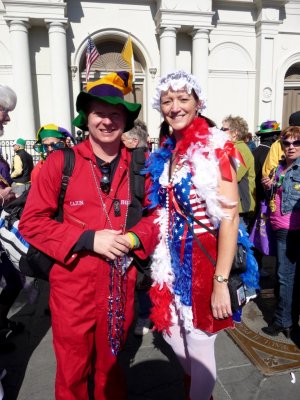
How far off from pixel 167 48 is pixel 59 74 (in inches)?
172

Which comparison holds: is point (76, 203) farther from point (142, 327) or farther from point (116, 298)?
point (142, 327)

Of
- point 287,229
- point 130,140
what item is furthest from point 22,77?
point 287,229

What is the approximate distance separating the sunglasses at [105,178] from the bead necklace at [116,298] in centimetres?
3

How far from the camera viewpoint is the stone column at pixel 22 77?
1174cm

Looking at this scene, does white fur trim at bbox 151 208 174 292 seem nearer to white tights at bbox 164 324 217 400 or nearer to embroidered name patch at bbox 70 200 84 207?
white tights at bbox 164 324 217 400

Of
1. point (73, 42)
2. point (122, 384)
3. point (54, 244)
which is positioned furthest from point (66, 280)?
point (73, 42)

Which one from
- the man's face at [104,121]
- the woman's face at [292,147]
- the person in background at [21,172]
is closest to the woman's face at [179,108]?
the man's face at [104,121]

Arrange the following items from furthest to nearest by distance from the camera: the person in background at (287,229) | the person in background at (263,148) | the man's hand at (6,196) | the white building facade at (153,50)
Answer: the white building facade at (153,50)
the person in background at (263,148)
the person in background at (287,229)
the man's hand at (6,196)

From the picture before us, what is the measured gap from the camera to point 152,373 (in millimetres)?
2633

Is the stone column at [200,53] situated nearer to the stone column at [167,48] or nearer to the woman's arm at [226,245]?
the stone column at [167,48]

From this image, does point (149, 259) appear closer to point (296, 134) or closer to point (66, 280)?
point (66, 280)

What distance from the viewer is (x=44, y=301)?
384cm

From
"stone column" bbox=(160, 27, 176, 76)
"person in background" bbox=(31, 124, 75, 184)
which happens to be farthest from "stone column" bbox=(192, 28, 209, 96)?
"person in background" bbox=(31, 124, 75, 184)

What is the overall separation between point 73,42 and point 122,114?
42.7 feet
